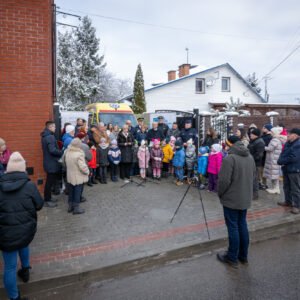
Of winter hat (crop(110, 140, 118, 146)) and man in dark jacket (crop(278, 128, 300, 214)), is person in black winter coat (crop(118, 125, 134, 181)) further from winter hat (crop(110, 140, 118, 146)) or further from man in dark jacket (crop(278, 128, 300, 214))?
man in dark jacket (crop(278, 128, 300, 214))

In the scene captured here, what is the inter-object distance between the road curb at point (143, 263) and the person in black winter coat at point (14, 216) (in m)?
0.38

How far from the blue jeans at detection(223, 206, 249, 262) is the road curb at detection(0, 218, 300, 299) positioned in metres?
0.65

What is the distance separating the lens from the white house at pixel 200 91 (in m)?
28.4

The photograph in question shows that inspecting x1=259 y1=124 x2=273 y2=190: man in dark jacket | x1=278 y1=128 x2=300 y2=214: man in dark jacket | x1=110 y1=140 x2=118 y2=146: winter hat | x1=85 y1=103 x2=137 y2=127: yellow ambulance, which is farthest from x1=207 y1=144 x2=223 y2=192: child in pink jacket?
x1=85 y1=103 x2=137 y2=127: yellow ambulance

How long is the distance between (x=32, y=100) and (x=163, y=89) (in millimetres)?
22518

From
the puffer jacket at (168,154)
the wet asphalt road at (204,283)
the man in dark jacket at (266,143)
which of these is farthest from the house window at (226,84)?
the wet asphalt road at (204,283)

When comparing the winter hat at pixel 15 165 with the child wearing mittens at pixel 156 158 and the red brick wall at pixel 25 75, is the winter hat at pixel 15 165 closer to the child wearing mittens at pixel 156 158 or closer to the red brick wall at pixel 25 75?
the red brick wall at pixel 25 75

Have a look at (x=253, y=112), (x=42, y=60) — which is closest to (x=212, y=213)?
(x=42, y=60)

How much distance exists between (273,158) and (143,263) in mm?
5288

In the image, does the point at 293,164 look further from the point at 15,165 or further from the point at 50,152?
the point at 15,165

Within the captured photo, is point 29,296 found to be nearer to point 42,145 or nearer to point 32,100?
point 42,145

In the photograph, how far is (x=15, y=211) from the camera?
3.37 m

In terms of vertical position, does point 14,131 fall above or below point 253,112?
below

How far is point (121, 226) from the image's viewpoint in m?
5.61
